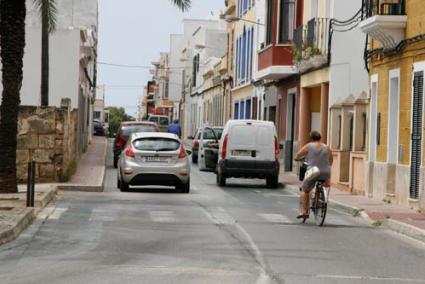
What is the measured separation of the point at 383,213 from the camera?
18688mm

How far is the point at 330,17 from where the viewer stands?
2958 cm

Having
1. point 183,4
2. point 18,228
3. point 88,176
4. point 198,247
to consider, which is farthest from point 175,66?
point 198,247

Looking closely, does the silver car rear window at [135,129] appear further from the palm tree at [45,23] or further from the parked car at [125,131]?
the palm tree at [45,23]

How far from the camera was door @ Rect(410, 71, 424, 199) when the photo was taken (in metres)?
19.8

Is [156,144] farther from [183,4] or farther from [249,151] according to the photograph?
[249,151]

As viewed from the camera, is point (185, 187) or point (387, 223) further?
point (185, 187)

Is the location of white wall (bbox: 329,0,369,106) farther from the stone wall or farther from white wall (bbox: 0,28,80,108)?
white wall (bbox: 0,28,80,108)

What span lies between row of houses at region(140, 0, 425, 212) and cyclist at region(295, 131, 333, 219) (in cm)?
323

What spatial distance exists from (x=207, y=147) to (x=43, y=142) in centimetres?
914

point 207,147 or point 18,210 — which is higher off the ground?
point 207,147

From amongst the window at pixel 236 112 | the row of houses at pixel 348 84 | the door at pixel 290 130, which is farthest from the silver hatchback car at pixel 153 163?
the window at pixel 236 112

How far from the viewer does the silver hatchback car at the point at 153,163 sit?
23.3 m

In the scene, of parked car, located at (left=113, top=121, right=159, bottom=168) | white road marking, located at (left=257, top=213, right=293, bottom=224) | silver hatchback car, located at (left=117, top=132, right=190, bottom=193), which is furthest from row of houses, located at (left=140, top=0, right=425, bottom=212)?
parked car, located at (left=113, top=121, right=159, bottom=168)

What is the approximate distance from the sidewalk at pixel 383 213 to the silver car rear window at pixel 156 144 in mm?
4401
